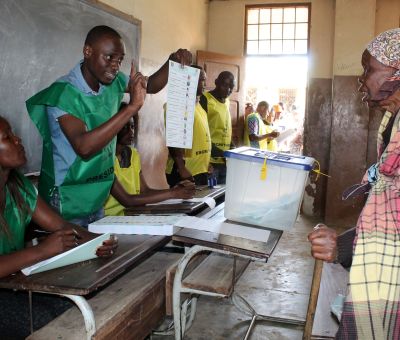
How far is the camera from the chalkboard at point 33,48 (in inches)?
110

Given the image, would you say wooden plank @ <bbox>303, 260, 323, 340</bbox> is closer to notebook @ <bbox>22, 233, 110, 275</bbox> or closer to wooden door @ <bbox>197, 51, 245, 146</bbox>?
notebook @ <bbox>22, 233, 110, 275</bbox>

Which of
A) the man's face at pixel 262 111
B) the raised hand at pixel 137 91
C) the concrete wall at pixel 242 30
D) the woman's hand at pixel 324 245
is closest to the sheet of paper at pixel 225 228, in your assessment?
the woman's hand at pixel 324 245

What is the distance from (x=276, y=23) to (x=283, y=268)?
12.7 feet

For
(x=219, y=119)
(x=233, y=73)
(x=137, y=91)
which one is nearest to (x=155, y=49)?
(x=219, y=119)

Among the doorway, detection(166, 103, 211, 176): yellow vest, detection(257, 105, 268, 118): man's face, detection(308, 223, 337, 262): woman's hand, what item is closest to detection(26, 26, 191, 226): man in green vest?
detection(308, 223, 337, 262): woman's hand

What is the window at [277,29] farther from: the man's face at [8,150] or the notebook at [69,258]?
the notebook at [69,258]

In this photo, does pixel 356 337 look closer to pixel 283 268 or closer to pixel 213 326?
pixel 213 326

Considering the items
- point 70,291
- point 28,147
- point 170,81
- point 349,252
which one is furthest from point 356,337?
point 28,147

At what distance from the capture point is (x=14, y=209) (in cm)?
181

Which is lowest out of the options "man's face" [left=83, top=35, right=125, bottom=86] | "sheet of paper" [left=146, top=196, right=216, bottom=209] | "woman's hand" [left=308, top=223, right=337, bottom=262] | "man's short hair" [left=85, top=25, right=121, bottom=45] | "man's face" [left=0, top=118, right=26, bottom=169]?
"sheet of paper" [left=146, top=196, right=216, bottom=209]

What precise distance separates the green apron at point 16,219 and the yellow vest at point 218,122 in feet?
9.64

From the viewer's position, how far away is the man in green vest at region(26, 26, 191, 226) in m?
2.07

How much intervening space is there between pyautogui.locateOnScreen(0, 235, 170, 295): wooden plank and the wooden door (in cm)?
462

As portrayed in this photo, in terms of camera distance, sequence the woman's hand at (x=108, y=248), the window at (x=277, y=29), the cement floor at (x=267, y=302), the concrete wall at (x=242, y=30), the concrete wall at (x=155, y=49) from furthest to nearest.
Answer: the window at (x=277, y=29) → the concrete wall at (x=242, y=30) → the concrete wall at (x=155, y=49) → the cement floor at (x=267, y=302) → the woman's hand at (x=108, y=248)
